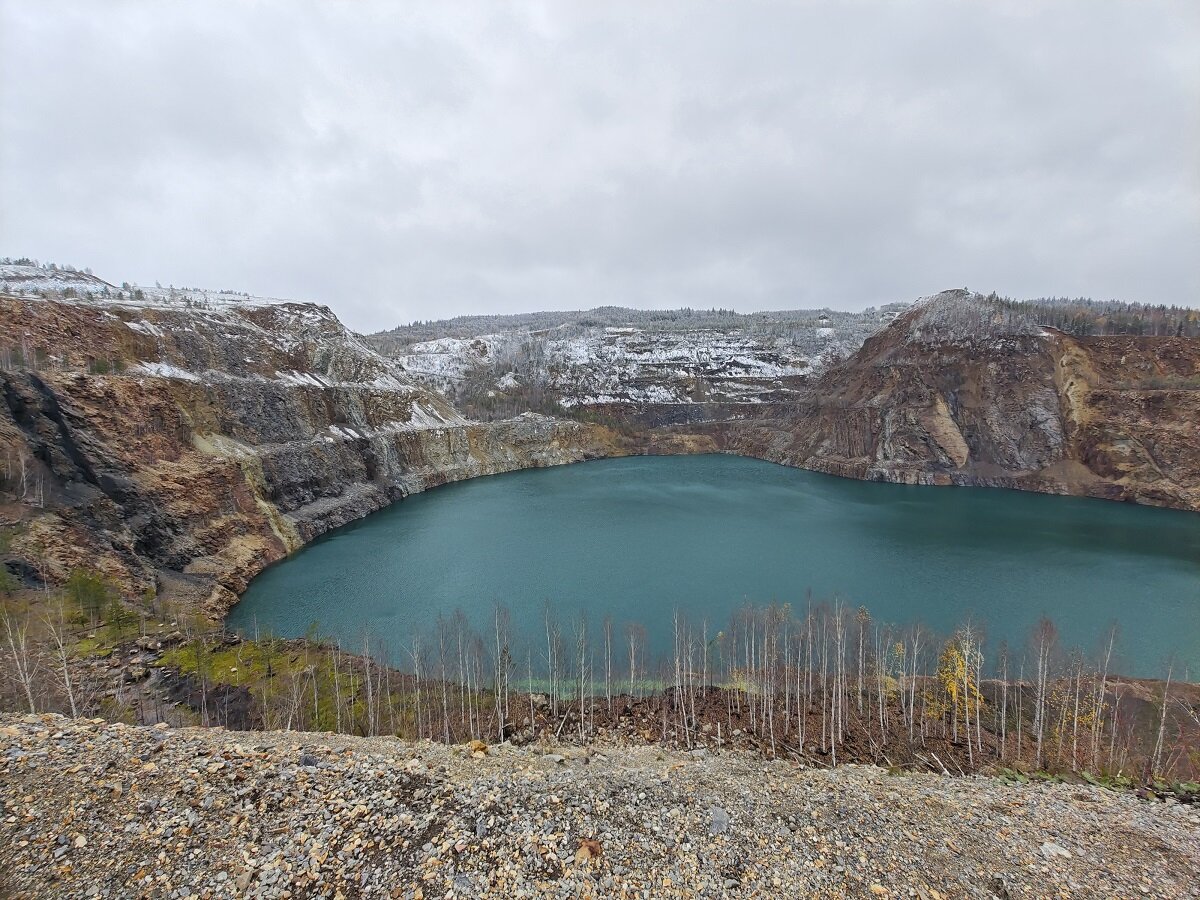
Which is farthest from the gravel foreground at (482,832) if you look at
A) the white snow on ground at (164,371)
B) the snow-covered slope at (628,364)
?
the snow-covered slope at (628,364)

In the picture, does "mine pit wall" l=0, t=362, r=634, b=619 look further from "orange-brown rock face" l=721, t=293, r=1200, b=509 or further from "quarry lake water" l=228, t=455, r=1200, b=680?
"orange-brown rock face" l=721, t=293, r=1200, b=509

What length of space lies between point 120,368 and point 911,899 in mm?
56575

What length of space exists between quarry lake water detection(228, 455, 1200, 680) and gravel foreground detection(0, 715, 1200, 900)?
57.3 ft

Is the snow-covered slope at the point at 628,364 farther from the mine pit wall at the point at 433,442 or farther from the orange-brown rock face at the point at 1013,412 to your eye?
the orange-brown rock face at the point at 1013,412

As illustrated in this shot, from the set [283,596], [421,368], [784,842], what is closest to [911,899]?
[784,842]

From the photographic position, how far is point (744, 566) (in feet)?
133

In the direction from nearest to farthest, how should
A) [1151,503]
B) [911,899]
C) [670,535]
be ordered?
[911,899] < [670,535] < [1151,503]

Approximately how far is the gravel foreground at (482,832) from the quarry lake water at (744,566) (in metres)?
17.5

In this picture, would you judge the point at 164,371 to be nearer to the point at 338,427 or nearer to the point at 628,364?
the point at 338,427

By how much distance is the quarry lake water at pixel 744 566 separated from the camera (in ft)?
97.8

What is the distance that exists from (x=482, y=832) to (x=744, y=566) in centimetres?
3515

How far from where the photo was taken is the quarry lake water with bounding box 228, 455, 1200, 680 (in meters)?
29.8

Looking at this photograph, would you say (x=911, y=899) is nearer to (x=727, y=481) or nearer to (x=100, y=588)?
(x=100, y=588)

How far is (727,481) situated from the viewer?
8206 cm
